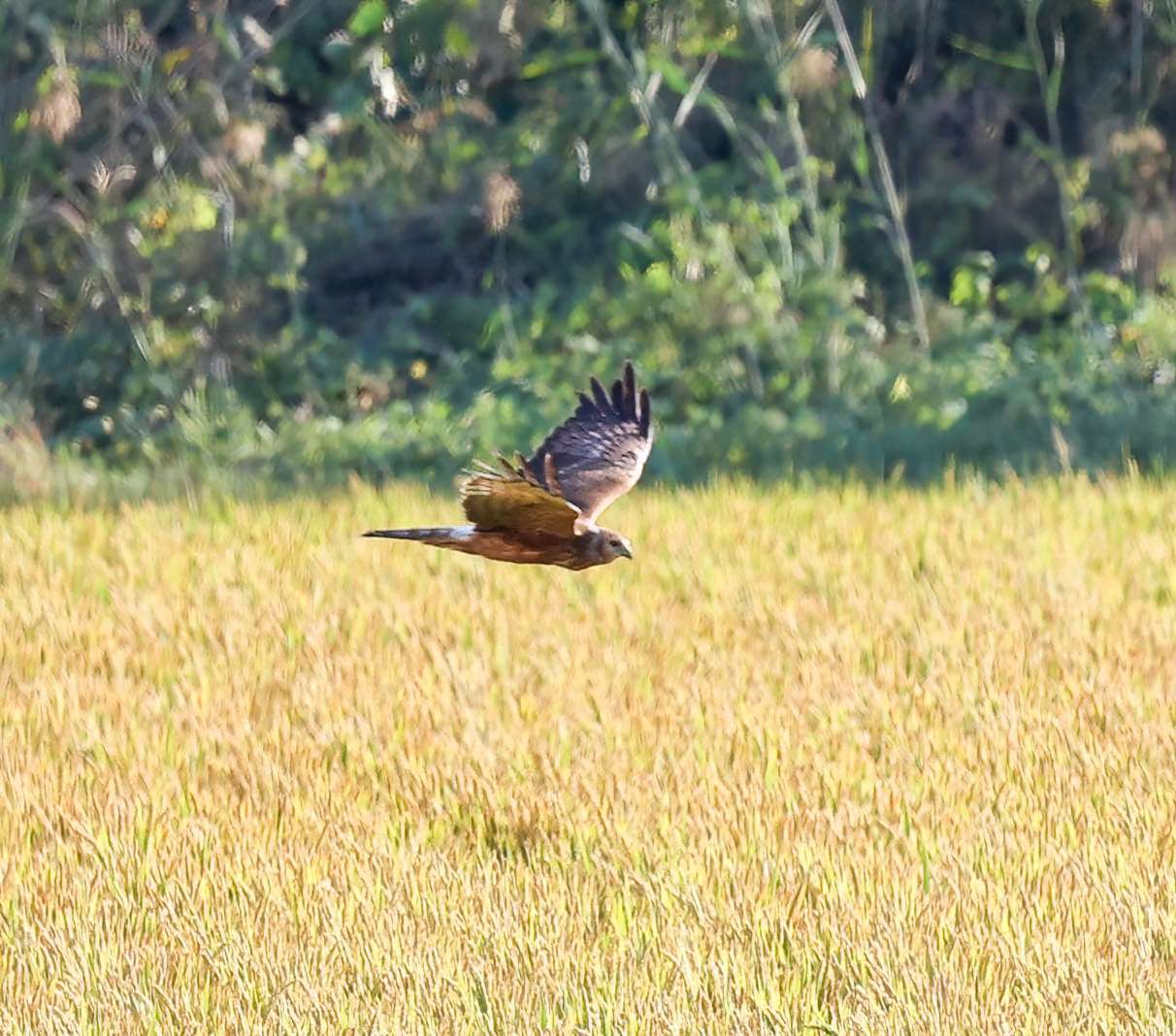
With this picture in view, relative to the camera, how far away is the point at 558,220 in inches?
382

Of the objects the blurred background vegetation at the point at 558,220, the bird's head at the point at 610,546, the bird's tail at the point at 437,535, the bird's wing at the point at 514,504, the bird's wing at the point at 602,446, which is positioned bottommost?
the blurred background vegetation at the point at 558,220

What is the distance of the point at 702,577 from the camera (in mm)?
5414

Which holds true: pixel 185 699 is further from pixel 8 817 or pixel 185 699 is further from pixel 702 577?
pixel 702 577

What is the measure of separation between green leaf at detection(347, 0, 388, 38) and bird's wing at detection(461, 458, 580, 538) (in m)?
6.25

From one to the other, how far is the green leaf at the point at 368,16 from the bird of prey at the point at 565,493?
5.35 metres

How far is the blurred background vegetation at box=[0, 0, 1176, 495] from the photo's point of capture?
8.68m

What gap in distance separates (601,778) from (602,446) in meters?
0.71

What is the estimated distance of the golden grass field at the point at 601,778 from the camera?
9.16 feet

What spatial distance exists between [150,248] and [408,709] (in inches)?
214

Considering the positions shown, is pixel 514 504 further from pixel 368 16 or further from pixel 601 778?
pixel 368 16

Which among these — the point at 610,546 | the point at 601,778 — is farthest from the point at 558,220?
the point at 610,546

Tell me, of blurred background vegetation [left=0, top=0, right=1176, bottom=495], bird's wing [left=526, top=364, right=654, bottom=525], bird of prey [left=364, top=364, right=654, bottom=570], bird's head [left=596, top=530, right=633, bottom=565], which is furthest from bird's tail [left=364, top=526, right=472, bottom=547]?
blurred background vegetation [left=0, top=0, right=1176, bottom=495]

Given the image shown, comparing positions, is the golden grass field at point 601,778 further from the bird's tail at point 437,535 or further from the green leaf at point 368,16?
the green leaf at point 368,16

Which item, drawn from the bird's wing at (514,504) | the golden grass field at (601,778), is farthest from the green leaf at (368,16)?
the bird's wing at (514,504)
